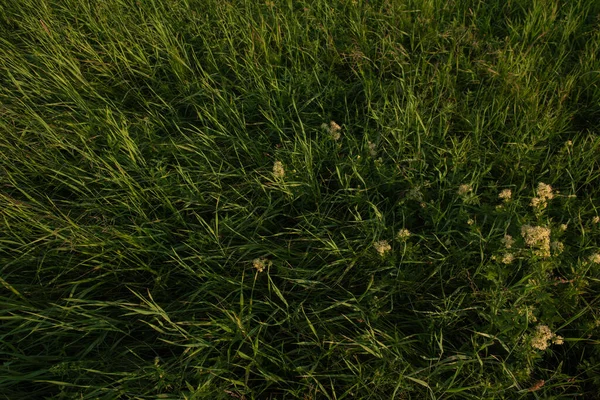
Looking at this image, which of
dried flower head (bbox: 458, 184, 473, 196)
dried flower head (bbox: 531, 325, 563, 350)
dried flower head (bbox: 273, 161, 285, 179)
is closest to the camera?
dried flower head (bbox: 531, 325, 563, 350)

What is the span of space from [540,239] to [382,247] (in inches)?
20.9

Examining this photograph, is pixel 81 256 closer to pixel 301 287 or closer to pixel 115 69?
pixel 301 287

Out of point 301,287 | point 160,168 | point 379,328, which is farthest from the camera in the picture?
point 160,168

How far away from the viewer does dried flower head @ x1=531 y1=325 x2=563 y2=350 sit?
4.81ft

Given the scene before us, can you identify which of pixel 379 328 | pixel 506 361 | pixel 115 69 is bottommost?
pixel 506 361

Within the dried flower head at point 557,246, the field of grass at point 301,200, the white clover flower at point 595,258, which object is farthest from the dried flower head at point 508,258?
the white clover flower at point 595,258

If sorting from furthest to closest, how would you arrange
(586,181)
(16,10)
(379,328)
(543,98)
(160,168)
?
(16,10), (543,98), (160,168), (586,181), (379,328)

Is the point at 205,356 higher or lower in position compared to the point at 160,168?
lower

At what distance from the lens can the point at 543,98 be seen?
7.81ft

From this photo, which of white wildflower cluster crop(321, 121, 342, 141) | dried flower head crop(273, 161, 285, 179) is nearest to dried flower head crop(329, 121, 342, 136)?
white wildflower cluster crop(321, 121, 342, 141)

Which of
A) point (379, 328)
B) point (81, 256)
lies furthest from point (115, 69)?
point (379, 328)

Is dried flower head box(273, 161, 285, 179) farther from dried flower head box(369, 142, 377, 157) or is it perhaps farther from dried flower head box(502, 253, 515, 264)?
dried flower head box(502, 253, 515, 264)

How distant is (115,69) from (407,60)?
169 cm

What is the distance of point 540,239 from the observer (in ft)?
5.15
